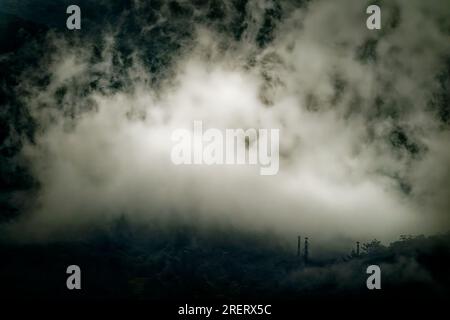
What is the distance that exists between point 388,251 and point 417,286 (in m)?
38.3

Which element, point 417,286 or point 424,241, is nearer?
point 417,286

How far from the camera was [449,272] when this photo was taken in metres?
18.7

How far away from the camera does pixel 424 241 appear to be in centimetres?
15550
